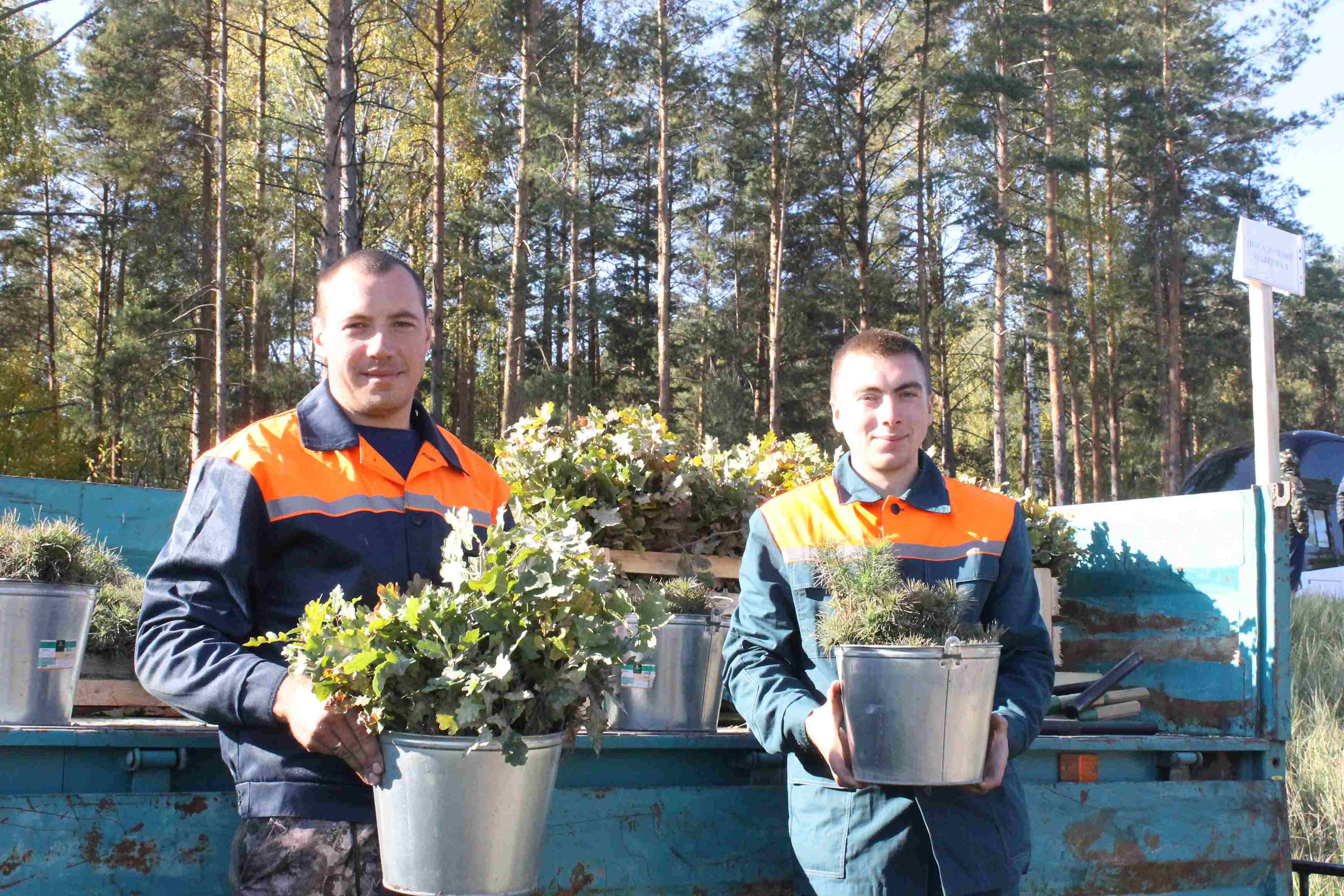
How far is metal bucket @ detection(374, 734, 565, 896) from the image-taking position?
76.0 inches

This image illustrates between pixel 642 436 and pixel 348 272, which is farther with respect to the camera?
pixel 642 436

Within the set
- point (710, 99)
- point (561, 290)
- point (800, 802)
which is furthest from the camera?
point (710, 99)

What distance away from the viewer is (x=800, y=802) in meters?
2.66

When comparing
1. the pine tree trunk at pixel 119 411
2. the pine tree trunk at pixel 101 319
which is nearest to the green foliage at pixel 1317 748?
the pine tree trunk at pixel 119 411

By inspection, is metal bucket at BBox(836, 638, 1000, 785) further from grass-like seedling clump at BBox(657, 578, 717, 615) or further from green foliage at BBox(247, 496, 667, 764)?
grass-like seedling clump at BBox(657, 578, 717, 615)

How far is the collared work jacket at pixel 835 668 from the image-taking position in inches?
97.8

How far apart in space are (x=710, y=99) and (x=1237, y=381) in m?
18.4

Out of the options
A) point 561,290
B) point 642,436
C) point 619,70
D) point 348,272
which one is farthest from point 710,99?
point 348,272

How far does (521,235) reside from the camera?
21578 mm

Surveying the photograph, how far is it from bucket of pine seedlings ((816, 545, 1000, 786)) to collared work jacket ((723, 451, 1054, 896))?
0.17 metres

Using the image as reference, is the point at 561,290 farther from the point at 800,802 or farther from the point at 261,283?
the point at 800,802

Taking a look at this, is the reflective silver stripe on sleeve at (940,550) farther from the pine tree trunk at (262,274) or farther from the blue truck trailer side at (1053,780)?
the pine tree trunk at (262,274)

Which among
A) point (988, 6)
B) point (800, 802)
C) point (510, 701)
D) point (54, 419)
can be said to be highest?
point (988, 6)

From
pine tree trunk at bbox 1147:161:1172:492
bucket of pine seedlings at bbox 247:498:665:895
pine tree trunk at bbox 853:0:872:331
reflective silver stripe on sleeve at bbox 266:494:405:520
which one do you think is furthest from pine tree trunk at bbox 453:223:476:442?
bucket of pine seedlings at bbox 247:498:665:895
